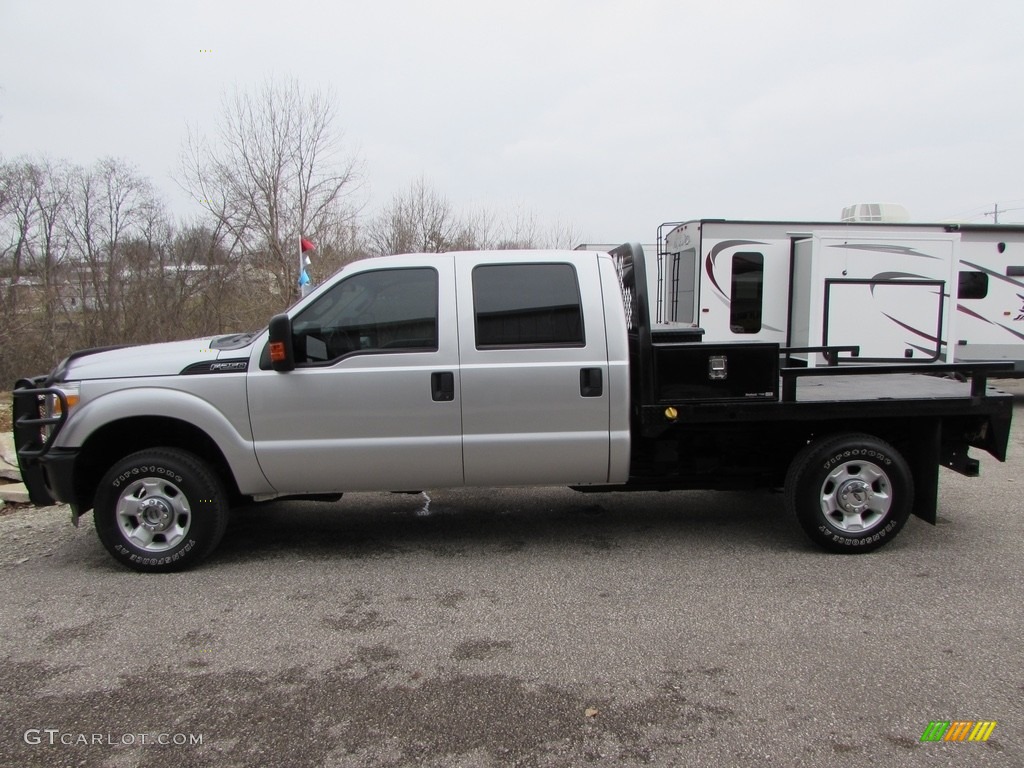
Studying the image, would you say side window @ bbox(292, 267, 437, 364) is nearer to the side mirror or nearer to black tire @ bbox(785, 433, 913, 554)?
the side mirror

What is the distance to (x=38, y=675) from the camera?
10.7 feet

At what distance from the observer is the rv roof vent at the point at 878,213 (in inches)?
439

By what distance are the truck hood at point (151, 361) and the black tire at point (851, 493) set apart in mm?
3742

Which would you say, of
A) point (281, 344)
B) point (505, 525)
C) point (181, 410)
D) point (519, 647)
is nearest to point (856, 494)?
point (505, 525)

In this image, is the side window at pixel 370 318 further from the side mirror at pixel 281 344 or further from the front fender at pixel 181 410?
the front fender at pixel 181 410

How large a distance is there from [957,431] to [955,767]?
300 centimetres

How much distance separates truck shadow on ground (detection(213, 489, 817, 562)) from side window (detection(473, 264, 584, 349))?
4.87 feet

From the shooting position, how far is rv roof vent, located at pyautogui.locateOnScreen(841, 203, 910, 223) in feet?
36.6

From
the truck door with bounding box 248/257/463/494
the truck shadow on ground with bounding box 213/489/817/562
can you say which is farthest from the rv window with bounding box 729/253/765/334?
the truck door with bounding box 248/257/463/494

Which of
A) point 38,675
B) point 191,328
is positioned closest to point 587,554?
point 38,675

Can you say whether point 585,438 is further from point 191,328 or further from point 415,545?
point 191,328

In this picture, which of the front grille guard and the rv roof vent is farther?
the rv roof vent

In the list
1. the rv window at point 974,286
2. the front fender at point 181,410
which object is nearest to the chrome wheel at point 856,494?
the front fender at point 181,410

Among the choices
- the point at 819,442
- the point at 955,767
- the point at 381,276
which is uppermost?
the point at 381,276
